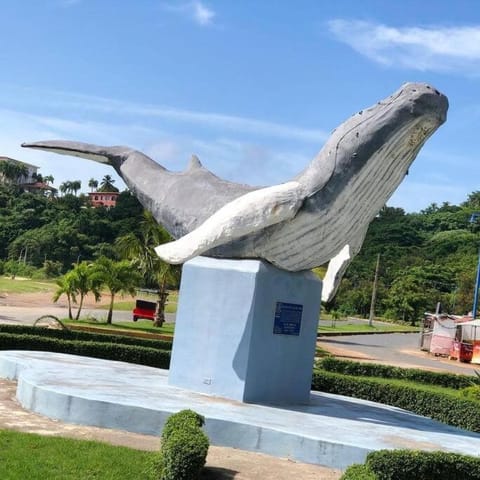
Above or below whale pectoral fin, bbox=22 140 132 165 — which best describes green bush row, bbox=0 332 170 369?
Result: below

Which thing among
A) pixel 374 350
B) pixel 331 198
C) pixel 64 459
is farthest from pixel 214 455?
pixel 374 350

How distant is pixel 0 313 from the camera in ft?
94.1

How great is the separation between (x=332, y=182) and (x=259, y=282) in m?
Result: 1.58

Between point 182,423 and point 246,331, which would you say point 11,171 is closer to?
point 246,331

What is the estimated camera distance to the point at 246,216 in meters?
8.55

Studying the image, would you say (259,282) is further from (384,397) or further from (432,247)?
(432,247)

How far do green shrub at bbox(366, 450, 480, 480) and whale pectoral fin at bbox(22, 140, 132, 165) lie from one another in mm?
7159

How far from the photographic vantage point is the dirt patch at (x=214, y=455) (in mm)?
6234

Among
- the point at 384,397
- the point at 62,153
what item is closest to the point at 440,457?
the point at 384,397

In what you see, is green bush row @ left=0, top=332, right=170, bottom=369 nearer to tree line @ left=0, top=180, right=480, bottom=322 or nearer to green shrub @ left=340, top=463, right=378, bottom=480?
green shrub @ left=340, top=463, right=378, bottom=480

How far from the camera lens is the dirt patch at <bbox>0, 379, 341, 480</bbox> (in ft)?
20.5

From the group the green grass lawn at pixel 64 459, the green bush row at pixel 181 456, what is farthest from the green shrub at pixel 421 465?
the green grass lawn at pixel 64 459

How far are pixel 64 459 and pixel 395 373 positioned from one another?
13.1 metres

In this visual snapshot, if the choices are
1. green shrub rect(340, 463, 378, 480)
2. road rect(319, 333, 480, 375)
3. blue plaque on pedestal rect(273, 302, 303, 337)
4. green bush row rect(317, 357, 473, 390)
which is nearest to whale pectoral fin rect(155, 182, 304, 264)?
blue plaque on pedestal rect(273, 302, 303, 337)
